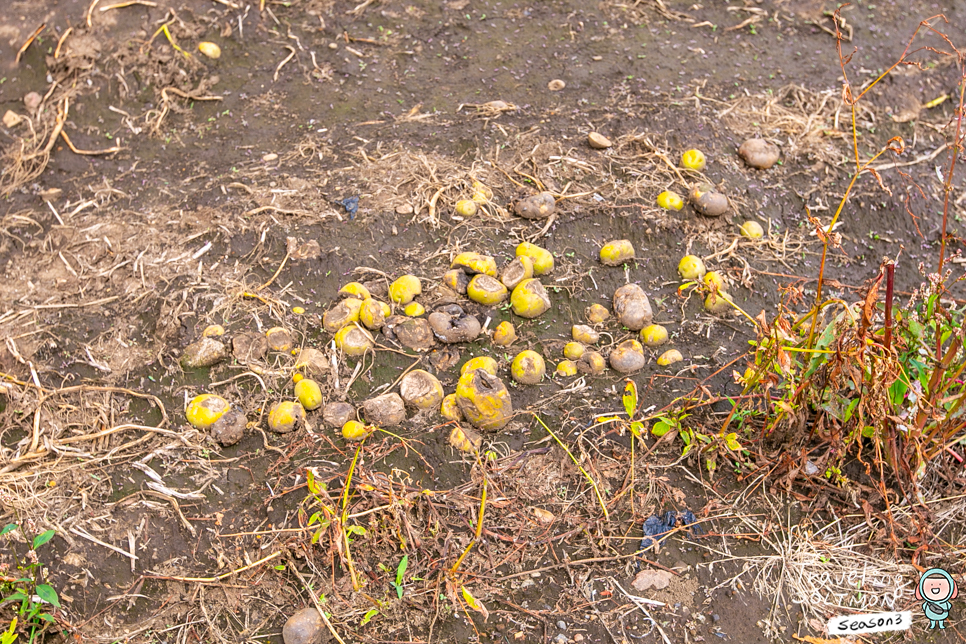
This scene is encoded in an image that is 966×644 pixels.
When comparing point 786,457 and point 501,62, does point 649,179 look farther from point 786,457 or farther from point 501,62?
point 786,457

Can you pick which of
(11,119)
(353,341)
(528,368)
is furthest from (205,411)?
(11,119)

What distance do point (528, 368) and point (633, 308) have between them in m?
0.51

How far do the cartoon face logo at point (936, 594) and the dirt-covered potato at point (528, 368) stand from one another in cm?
136

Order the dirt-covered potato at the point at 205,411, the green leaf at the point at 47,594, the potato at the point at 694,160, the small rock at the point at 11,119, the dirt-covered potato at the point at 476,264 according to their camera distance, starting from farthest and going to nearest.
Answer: the small rock at the point at 11,119 → the potato at the point at 694,160 → the dirt-covered potato at the point at 476,264 → the dirt-covered potato at the point at 205,411 → the green leaf at the point at 47,594

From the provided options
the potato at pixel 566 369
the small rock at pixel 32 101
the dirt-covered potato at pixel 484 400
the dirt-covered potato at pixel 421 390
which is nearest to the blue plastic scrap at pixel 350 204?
the dirt-covered potato at pixel 421 390

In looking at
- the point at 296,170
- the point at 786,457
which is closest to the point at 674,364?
the point at 786,457

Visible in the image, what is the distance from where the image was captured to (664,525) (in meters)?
2.29

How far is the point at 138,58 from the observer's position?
3928 mm

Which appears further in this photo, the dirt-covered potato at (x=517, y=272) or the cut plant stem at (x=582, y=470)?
the dirt-covered potato at (x=517, y=272)

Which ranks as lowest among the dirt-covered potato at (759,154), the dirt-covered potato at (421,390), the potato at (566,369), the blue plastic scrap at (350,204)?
the potato at (566,369)

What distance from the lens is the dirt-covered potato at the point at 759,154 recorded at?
3342mm

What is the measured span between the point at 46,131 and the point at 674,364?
3464mm

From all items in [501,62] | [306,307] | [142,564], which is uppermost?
[501,62]

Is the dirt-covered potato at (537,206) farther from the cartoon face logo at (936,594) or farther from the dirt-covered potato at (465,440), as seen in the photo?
the cartoon face logo at (936,594)
